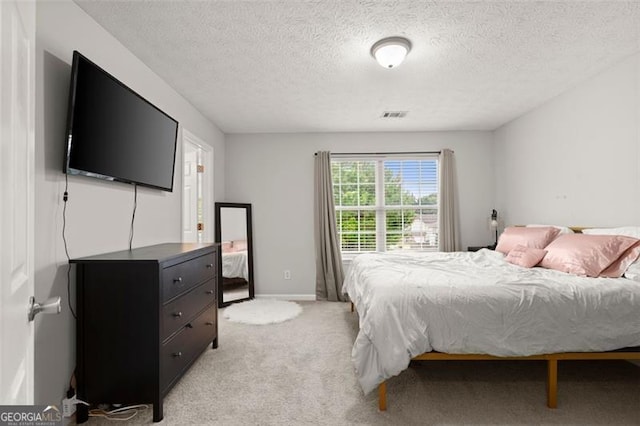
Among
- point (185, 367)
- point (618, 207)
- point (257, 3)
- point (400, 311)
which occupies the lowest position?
point (185, 367)

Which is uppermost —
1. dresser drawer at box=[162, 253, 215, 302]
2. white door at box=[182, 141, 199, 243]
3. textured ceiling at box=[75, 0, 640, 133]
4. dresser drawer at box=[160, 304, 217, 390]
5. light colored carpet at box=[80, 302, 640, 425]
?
textured ceiling at box=[75, 0, 640, 133]

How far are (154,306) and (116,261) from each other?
13.0 inches

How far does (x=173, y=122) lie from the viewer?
9.41 ft

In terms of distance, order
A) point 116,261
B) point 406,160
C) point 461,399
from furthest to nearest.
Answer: point 406,160 < point 461,399 < point 116,261

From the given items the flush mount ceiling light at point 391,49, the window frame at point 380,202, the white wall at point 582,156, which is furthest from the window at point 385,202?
the flush mount ceiling light at point 391,49

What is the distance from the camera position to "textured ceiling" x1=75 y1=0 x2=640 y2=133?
6.47 ft

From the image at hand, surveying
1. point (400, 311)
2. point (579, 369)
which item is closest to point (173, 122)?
point (400, 311)

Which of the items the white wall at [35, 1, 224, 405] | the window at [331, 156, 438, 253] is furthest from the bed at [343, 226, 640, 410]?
the window at [331, 156, 438, 253]

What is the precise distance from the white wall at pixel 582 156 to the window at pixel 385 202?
1091 mm

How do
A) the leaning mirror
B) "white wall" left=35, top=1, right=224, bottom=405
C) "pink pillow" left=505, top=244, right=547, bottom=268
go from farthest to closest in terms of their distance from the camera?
the leaning mirror < "pink pillow" left=505, top=244, right=547, bottom=268 < "white wall" left=35, top=1, right=224, bottom=405

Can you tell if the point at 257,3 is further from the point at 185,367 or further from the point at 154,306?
the point at 185,367

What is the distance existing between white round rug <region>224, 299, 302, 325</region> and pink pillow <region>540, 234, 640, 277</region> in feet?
8.73

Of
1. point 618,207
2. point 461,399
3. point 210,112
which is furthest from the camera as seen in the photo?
point 210,112

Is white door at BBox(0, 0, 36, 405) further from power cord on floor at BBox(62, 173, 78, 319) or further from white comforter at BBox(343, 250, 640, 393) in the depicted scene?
white comforter at BBox(343, 250, 640, 393)
